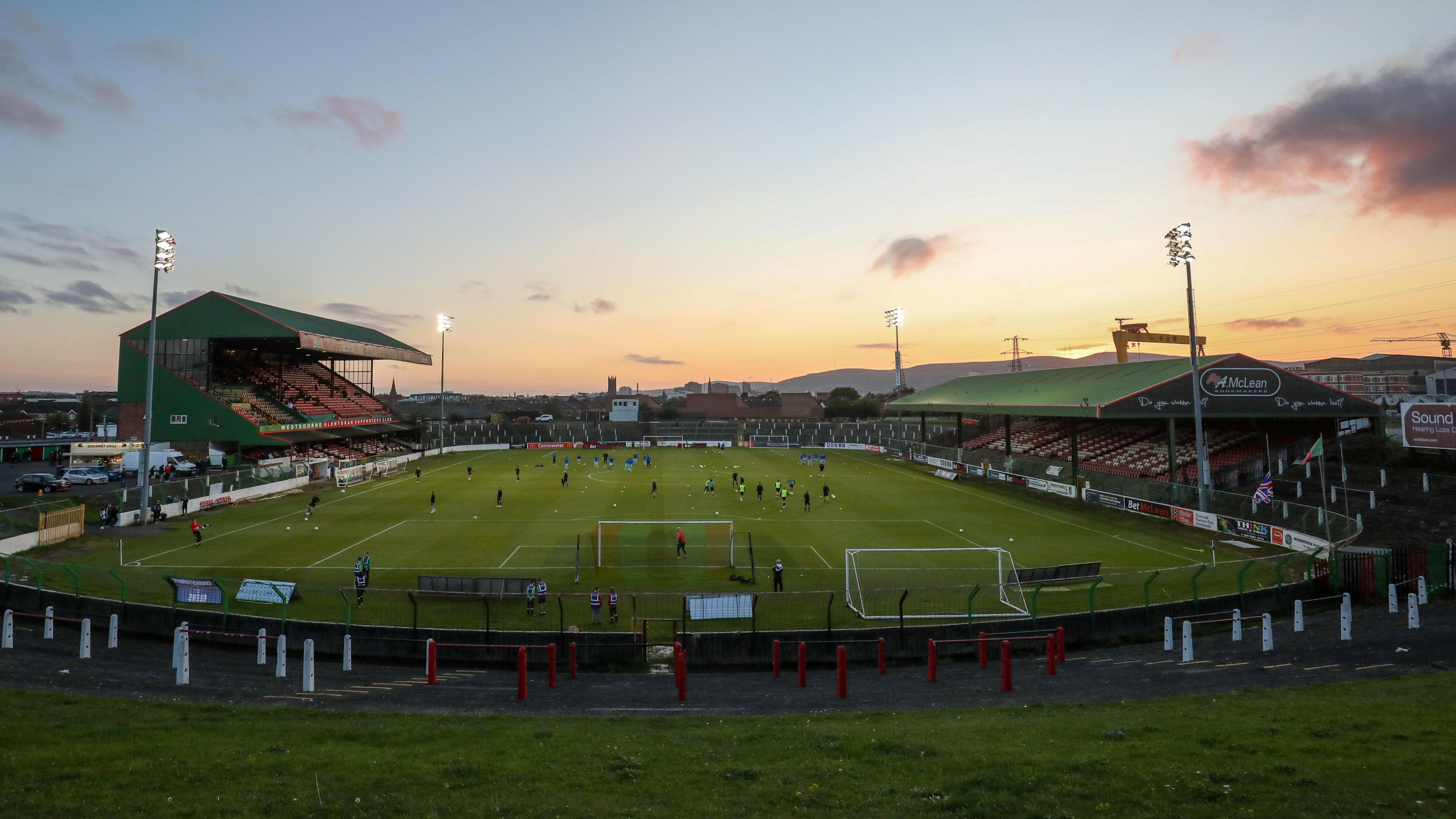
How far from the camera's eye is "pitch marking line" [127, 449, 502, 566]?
94.6ft

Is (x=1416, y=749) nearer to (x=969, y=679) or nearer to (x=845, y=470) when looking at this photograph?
(x=969, y=679)

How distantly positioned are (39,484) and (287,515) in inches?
829

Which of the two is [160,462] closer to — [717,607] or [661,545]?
[661,545]

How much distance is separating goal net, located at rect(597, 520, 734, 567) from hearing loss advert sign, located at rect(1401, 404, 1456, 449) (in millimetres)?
40031

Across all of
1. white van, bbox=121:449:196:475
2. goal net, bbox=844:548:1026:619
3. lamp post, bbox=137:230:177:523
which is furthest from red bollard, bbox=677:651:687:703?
white van, bbox=121:449:196:475

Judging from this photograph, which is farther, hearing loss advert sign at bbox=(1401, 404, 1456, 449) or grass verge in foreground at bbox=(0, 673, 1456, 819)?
hearing loss advert sign at bbox=(1401, 404, 1456, 449)

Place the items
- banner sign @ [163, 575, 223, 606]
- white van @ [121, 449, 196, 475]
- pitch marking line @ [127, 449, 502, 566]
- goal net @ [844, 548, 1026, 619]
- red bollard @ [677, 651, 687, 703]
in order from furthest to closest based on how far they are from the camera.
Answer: white van @ [121, 449, 196, 475], pitch marking line @ [127, 449, 502, 566], goal net @ [844, 548, 1026, 619], banner sign @ [163, 575, 223, 606], red bollard @ [677, 651, 687, 703]

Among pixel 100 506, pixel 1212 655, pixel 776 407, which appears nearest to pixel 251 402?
pixel 100 506

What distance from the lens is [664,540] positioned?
30844 millimetres

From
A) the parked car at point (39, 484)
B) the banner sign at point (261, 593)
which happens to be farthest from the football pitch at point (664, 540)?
the parked car at point (39, 484)

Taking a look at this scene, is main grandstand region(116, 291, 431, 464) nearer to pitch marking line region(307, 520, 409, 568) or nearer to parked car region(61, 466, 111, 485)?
parked car region(61, 466, 111, 485)

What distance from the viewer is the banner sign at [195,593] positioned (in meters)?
18.4

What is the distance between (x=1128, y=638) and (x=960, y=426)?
54.3 metres

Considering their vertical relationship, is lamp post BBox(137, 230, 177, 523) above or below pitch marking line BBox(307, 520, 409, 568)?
above
